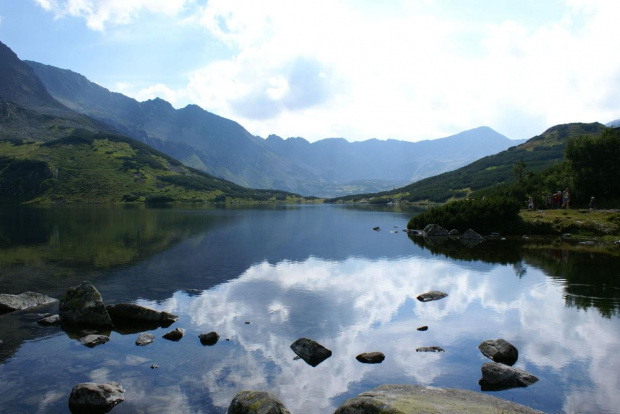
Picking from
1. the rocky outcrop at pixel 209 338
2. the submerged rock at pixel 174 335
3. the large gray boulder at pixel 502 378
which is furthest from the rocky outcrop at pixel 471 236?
the submerged rock at pixel 174 335

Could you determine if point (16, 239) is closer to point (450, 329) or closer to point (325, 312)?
point (325, 312)

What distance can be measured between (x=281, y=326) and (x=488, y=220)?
2412 inches

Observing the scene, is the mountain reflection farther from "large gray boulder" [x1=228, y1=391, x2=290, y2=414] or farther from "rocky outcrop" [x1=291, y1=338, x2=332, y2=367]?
"large gray boulder" [x1=228, y1=391, x2=290, y2=414]

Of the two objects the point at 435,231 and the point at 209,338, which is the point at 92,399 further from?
the point at 435,231

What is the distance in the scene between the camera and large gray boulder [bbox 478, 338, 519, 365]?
19.6 m

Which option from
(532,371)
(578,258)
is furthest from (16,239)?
(578,258)

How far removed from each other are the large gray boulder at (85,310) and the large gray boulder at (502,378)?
2224 cm

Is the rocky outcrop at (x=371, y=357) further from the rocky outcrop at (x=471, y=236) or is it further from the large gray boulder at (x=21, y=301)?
the rocky outcrop at (x=471, y=236)

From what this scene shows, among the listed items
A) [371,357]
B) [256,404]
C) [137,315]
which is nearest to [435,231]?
[371,357]

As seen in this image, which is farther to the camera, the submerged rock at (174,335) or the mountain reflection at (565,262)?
the mountain reflection at (565,262)

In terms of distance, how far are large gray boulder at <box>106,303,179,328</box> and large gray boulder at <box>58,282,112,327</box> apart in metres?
0.92

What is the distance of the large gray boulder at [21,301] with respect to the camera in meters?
27.4

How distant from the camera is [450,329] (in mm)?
24406

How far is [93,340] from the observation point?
72.2 ft
